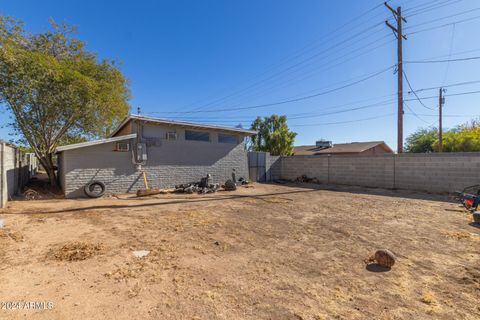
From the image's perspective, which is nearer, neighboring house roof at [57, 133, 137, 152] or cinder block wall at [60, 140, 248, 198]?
neighboring house roof at [57, 133, 137, 152]

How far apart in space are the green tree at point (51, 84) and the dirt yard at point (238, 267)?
6141mm

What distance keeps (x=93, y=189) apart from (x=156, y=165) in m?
2.63

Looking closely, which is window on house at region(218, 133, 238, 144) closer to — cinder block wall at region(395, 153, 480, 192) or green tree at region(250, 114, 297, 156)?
cinder block wall at region(395, 153, 480, 192)

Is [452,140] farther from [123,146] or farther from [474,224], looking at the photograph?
[123,146]

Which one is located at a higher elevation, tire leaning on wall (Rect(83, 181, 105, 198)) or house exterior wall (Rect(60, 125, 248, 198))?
house exterior wall (Rect(60, 125, 248, 198))

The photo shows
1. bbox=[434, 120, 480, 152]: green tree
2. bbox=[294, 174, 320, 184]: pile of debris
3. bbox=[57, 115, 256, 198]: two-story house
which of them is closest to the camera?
bbox=[57, 115, 256, 198]: two-story house

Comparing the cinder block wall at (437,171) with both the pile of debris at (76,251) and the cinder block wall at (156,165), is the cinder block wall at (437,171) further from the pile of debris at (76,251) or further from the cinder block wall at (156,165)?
the pile of debris at (76,251)

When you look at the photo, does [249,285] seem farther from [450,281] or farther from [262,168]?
[262,168]

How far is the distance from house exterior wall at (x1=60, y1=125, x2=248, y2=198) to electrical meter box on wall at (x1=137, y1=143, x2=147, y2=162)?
0.82 ft

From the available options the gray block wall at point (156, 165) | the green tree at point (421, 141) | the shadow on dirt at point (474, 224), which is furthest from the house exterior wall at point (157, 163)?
the green tree at point (421, 141)

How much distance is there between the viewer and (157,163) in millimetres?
10172

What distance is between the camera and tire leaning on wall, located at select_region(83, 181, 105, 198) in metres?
8.35

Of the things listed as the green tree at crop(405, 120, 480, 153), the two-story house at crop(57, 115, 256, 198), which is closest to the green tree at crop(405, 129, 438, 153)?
the green tree at crop(405, 120, 480, 153)

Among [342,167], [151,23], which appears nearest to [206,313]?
[342,167]
